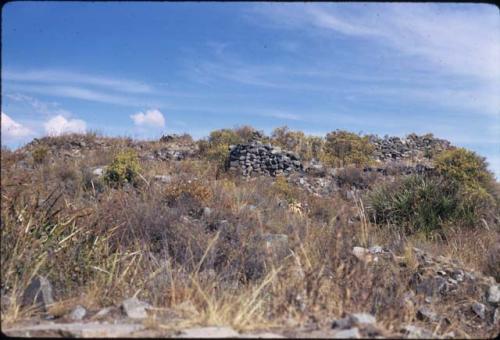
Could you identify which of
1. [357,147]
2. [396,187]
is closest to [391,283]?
[396,187]

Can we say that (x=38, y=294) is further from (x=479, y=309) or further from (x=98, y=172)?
(x=98, y=172)

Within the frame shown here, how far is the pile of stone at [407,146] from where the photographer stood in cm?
2289

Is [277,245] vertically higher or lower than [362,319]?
higher

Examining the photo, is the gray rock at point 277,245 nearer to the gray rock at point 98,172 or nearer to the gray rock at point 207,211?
the gray rock at point 207,211

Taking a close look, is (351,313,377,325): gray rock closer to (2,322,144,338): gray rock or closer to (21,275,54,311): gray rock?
(2,322,144,338): gray rock

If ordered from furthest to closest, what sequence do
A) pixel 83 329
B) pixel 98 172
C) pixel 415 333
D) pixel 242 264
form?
pixel 98 172 → pixel 242 264 → pixel 415 333 → pixel 83 329

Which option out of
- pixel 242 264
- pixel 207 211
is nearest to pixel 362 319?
pixel 242 264

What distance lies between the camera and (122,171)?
1234 cm

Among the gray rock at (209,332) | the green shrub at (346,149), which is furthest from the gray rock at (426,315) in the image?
the green shrub at (346,149)

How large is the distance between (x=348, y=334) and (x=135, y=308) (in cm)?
157

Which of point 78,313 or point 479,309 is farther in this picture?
point 479,309

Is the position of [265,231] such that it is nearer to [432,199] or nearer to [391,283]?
[391,283]

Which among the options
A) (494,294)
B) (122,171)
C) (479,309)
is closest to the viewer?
(479,309)

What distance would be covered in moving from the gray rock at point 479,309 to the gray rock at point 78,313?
3942mm
